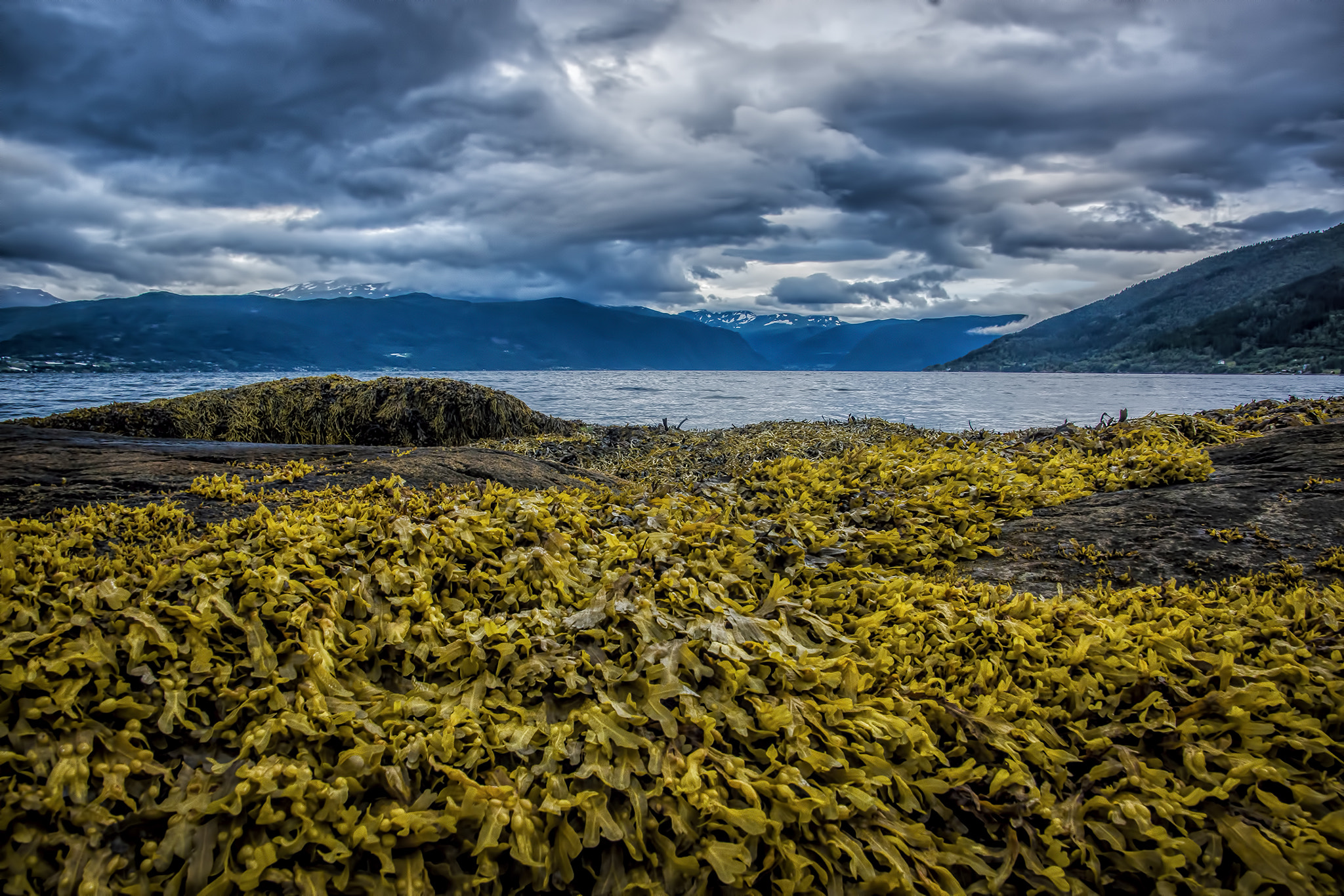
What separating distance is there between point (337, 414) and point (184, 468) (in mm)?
8287

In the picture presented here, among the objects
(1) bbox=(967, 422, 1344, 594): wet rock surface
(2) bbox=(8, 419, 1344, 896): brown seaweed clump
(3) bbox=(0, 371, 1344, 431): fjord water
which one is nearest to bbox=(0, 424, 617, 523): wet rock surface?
(2) bbox=(8, 419, 1344, 896): brown seaweed clump

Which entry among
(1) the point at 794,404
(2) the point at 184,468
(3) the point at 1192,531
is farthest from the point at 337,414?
Result: (1) the point at 794,404

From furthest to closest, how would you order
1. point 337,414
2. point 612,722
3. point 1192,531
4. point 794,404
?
A: 1. point 794,404
2. point 337,414
3. point 1192,531
4. point 612,722

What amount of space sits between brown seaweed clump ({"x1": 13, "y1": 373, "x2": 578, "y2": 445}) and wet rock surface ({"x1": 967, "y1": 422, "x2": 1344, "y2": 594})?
35.1 ft

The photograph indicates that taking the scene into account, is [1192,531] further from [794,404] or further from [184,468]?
[794,404]

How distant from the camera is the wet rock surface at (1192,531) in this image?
13.0 feet

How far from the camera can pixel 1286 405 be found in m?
8.88

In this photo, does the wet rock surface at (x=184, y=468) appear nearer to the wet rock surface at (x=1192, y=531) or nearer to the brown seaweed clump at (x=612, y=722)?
the brown seaweed clump at (x=612, y=722)

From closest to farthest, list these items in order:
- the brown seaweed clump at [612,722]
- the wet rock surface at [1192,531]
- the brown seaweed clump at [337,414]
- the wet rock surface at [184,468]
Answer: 1. the brown seaweed clump at [612,722]
2. the wet rock surface at [184,468]
3. the wet rock surface at [1192,531]
4. the brown seaweed clump at [337,414]

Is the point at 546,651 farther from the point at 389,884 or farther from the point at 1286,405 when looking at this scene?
the point at 1286,405

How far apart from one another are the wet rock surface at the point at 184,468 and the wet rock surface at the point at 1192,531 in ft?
12.1

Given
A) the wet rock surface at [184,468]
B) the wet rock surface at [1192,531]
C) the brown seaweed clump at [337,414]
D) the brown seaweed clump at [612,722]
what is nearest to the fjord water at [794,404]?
the brown seaweed clump at [337,414]

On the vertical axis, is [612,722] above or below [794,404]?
below

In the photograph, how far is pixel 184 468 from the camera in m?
4.63
